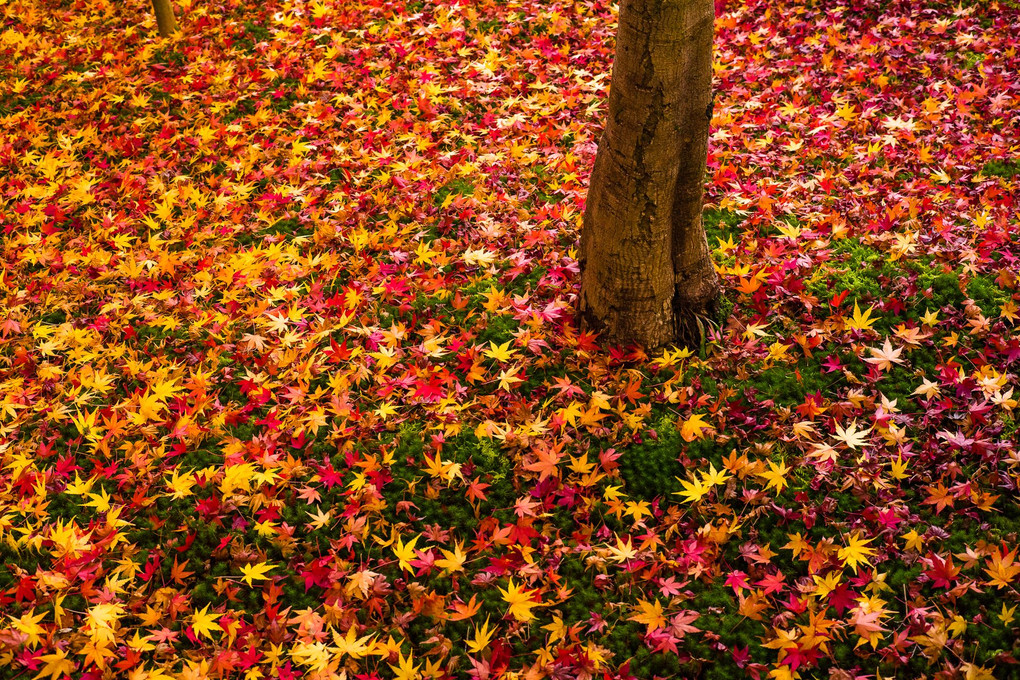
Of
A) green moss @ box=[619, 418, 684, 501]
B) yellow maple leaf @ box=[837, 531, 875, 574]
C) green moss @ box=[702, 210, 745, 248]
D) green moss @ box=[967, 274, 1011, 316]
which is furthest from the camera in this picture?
green moss @ box=[702, 210, 745, 248]

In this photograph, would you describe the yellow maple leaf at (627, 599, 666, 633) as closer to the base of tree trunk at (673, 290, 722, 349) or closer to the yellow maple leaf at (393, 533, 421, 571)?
the yellow maple leaf at (393, 533, 421, 571)

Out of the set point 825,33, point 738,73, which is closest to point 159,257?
point 738,73

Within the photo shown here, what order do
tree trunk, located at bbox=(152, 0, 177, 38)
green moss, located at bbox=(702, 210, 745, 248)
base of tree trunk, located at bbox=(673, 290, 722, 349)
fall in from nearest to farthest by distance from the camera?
base of tree trunk, located at bbox=(673, 290, 722, 349), green moss, located at bbox=(702, 210, 745, 248), tree trunk, located at bbox=(152, 0, 177, 38)

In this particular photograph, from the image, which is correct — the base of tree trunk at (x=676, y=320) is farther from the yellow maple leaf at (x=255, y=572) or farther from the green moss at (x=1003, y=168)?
the green moss at (x=1003, y=168)

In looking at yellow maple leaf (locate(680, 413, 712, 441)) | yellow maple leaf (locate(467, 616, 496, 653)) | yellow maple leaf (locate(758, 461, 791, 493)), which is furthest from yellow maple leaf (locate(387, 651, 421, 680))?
yellow maple leaf (locate(758, 461, 791, 493))

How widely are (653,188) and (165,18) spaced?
620 cm

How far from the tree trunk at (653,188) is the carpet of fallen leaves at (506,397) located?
198mm

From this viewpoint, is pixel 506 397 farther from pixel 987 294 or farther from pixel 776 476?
pixel 987 294

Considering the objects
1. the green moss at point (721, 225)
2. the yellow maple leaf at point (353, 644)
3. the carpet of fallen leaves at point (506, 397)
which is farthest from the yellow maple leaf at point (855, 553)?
the green moss at point (721, 225)

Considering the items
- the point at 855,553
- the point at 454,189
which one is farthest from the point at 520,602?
the point at 454,189

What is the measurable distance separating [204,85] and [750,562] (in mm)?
6122

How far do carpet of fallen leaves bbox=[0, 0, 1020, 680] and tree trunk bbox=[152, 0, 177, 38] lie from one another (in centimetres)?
179

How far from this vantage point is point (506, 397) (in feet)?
10.9

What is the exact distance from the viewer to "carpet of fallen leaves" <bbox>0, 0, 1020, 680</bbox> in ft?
8.23
